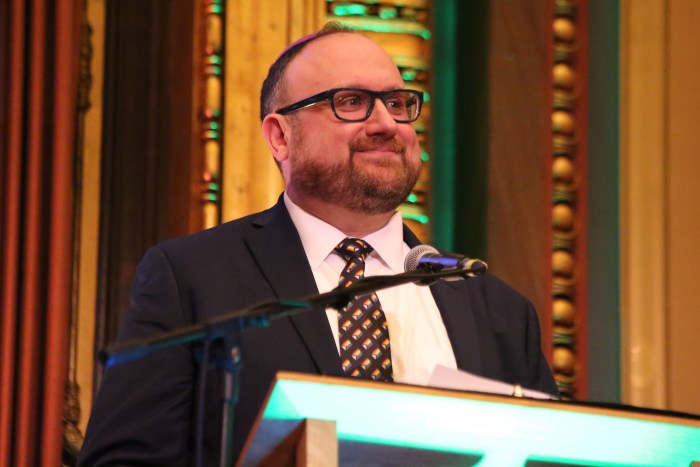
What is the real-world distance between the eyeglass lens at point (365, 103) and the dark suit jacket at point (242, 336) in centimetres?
25

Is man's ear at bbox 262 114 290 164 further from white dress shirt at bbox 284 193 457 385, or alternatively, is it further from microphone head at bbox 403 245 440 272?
microphone head at bbox 403 245 440 272

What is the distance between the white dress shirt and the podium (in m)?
0.73

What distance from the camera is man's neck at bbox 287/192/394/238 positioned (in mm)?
2537

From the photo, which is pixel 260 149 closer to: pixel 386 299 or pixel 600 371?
pixel 386 299

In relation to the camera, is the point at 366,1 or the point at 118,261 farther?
the point at 366,1

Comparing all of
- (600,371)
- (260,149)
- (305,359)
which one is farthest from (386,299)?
(600,371)

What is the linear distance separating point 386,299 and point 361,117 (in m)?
0.39

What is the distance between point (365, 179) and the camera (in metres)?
2.47

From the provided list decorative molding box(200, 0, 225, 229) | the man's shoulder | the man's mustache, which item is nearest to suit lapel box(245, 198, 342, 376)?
the man's shoulder

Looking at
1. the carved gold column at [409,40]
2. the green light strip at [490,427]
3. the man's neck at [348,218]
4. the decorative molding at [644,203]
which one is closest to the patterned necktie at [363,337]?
the man's neck at [348,218]

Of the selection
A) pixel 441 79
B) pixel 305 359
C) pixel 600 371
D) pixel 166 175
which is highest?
pixel 441 79

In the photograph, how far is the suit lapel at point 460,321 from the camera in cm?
232

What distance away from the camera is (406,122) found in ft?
8.22

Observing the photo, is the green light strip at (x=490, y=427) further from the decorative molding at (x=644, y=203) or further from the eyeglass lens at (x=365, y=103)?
the decorative molding at (x=644, y=203)
